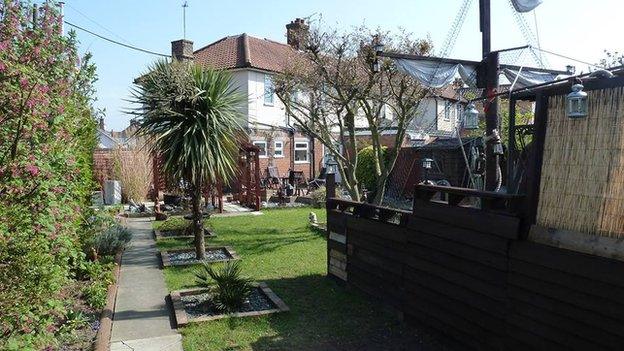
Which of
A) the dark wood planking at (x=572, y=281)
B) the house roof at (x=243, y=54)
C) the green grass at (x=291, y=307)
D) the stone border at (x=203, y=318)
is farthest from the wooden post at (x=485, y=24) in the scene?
the house roof at (x=243, y=54)

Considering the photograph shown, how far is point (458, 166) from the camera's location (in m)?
18.4

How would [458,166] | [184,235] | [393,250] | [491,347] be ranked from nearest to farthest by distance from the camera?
[491,347], [393,250], [184,235], [458,166]

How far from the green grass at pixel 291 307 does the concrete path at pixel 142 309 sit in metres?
0.21

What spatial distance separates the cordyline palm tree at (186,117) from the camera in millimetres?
8289

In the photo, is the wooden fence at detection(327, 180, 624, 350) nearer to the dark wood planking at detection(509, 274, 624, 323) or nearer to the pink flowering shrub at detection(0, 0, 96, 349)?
the dark wood planking at detection(509, 274, 624, 323)

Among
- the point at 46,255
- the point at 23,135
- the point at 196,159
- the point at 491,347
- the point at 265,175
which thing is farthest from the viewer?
the point at 265,175

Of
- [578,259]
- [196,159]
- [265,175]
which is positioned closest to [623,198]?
[578,259]

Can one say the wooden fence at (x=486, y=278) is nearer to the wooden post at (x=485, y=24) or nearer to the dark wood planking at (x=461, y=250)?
the dark wood planking at (x=461, y=250)

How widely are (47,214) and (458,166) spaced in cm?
1652

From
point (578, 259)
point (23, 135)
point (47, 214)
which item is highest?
point (23, 135)

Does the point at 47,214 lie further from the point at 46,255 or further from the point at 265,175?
the point at 265,175

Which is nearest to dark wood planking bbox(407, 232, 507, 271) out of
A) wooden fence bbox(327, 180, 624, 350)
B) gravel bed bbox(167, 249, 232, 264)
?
wooden fence bbox(327, 180, 624, 350)

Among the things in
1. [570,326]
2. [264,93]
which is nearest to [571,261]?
[570,326]

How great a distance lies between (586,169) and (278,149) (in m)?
22.9
